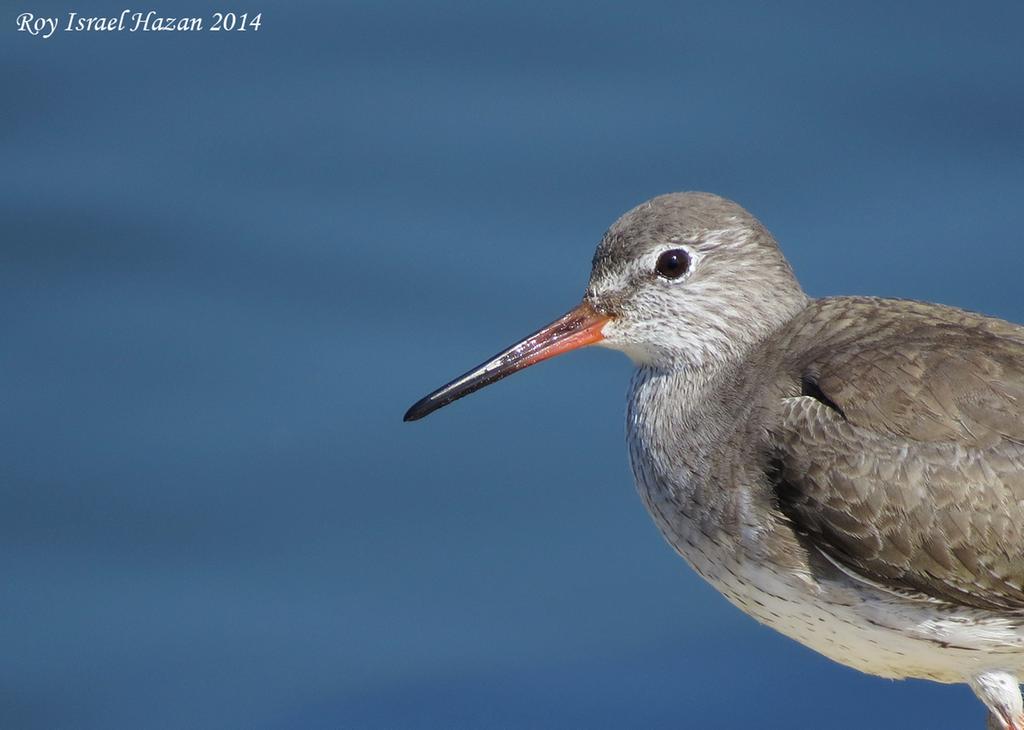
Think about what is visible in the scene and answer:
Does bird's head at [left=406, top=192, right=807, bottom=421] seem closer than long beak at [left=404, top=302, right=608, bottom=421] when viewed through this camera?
Yes

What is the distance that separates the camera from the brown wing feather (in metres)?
6.65

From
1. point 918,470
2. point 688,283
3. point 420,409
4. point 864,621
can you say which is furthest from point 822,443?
point 420,409

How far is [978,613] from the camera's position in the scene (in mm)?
6762

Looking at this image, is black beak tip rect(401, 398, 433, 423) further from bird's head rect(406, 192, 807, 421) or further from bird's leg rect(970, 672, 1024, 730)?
bird's leg rect(970, 672, 1024, 730)

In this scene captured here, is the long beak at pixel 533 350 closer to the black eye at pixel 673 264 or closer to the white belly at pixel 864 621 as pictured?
the black eye at pixel 673 264

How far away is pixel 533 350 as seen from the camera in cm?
752

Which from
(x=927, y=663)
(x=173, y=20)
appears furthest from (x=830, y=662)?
(x=173, y=20)

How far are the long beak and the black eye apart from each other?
32 centimetres

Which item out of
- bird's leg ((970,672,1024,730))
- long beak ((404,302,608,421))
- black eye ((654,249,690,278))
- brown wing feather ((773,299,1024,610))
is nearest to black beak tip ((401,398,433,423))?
long beak ((404,302,608,421))

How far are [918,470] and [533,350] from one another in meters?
1.70

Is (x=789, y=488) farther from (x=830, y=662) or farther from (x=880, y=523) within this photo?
(x=830, y=662)

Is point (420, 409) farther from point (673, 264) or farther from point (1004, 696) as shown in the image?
point (1004, 696)

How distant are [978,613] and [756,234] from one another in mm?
1726

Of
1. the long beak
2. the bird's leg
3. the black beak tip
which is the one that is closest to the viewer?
the bird's leg
